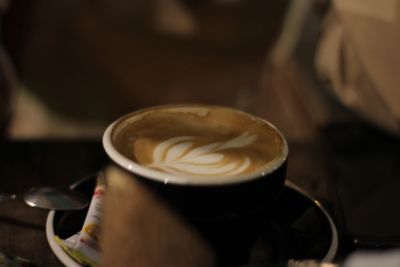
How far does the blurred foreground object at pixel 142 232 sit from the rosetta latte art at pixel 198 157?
6 cm

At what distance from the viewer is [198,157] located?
0.44 m

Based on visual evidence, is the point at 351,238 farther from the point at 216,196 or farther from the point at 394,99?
the point at 394,99

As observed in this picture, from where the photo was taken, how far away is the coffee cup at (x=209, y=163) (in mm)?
363

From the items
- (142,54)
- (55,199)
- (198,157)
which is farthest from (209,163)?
(142,54)

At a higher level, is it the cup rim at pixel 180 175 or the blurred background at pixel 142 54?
the cup rim at pixel 180 175

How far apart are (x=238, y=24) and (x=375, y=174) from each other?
937 millimetres

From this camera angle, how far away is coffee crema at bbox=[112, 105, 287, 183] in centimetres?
42

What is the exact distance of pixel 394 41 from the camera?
0.75m

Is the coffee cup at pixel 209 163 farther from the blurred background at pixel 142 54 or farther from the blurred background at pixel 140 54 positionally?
the blurred background at pixel 142 54

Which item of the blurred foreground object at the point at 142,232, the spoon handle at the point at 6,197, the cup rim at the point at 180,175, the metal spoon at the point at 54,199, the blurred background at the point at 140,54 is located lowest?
the blurred background at the point at 140,54

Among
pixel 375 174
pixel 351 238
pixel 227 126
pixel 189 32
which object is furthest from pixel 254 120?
pixel 189 32

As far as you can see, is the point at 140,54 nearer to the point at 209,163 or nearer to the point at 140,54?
the point at 140,54

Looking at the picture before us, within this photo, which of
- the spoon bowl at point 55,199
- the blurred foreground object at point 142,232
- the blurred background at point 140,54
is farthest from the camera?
the blurred background at point 140,54

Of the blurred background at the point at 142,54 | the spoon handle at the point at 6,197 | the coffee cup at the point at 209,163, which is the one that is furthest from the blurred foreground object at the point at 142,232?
the blurred background at the point at 142,54
